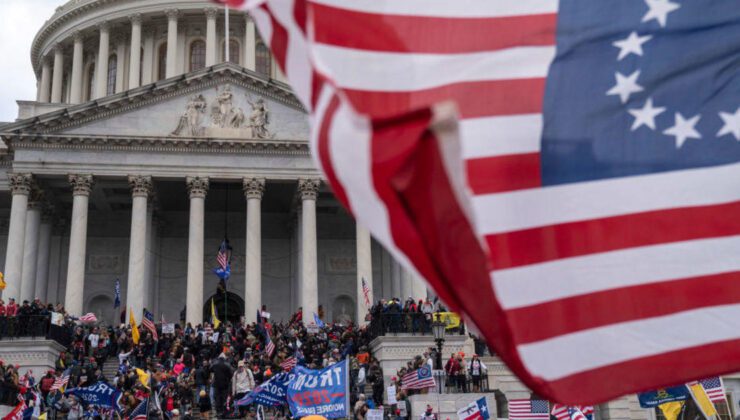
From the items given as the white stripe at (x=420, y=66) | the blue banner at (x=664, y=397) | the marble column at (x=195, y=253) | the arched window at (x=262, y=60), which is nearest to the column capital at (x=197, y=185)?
the marble column at (x=195, y=253)

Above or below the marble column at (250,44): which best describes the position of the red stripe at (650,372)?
below

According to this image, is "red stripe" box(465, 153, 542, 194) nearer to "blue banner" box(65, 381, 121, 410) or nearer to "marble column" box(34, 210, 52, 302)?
"blue banner" box(65, 381, 121, 410)

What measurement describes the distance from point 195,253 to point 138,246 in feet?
8.93

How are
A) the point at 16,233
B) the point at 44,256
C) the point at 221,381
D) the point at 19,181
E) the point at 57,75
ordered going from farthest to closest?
the point at 57,75 → the point at 44,256 → the point at 19,181 → the point at 16,233 → the point at 221,381

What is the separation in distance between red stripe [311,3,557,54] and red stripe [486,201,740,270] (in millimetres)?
1129

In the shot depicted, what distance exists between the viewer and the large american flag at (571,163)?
504 centimetres

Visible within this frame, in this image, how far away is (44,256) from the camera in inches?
1927

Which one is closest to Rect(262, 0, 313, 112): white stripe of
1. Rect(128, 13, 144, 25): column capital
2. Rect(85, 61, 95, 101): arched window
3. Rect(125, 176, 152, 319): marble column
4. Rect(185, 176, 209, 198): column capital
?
Rect(125, 176, 152, 319): marble column

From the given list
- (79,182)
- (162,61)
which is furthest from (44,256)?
(162,61)

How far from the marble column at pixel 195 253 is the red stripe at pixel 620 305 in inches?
1579

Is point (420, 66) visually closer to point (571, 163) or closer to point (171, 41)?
point (571, 163)

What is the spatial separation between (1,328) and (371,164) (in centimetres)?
3599

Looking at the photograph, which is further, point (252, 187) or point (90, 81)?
point (90, 81)

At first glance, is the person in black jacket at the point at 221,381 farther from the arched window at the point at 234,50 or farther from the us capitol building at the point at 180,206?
the arched window at the point at 234,50
